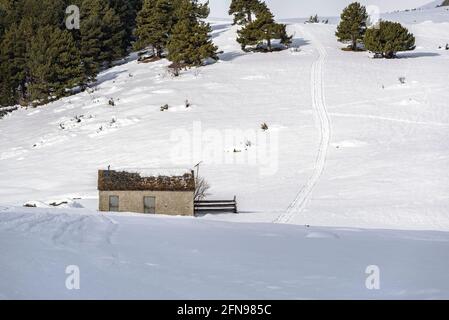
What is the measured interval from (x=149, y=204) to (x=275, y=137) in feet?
45.1

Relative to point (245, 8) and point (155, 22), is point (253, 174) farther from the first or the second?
point (245, 8)

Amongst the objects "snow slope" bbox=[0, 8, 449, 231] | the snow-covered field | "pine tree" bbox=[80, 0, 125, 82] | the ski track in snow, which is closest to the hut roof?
the snow-covered field

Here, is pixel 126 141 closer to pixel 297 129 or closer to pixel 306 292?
pixel 297 129

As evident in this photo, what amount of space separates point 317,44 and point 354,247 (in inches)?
1918

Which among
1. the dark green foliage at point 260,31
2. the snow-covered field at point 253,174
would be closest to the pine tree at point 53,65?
the snow-covered field at point 253,174

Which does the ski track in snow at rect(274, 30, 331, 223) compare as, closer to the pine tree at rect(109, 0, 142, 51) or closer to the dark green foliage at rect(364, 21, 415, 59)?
the dark green foliage at rect(364, 21, 415, 59)

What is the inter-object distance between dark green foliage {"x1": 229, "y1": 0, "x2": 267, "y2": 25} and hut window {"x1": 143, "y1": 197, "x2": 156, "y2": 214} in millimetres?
45279

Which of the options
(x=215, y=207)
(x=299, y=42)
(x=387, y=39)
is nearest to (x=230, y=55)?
(x=299, y=42)

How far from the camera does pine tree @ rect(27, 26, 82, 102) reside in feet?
148

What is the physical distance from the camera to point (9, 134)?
37.0 m

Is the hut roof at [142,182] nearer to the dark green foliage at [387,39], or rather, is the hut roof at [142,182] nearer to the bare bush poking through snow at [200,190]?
the bare bush poking through snow at [200,190]

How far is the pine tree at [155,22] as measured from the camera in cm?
5316

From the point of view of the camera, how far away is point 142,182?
18.2 metres

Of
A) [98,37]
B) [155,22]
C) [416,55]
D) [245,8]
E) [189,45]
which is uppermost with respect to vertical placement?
[245,8]
